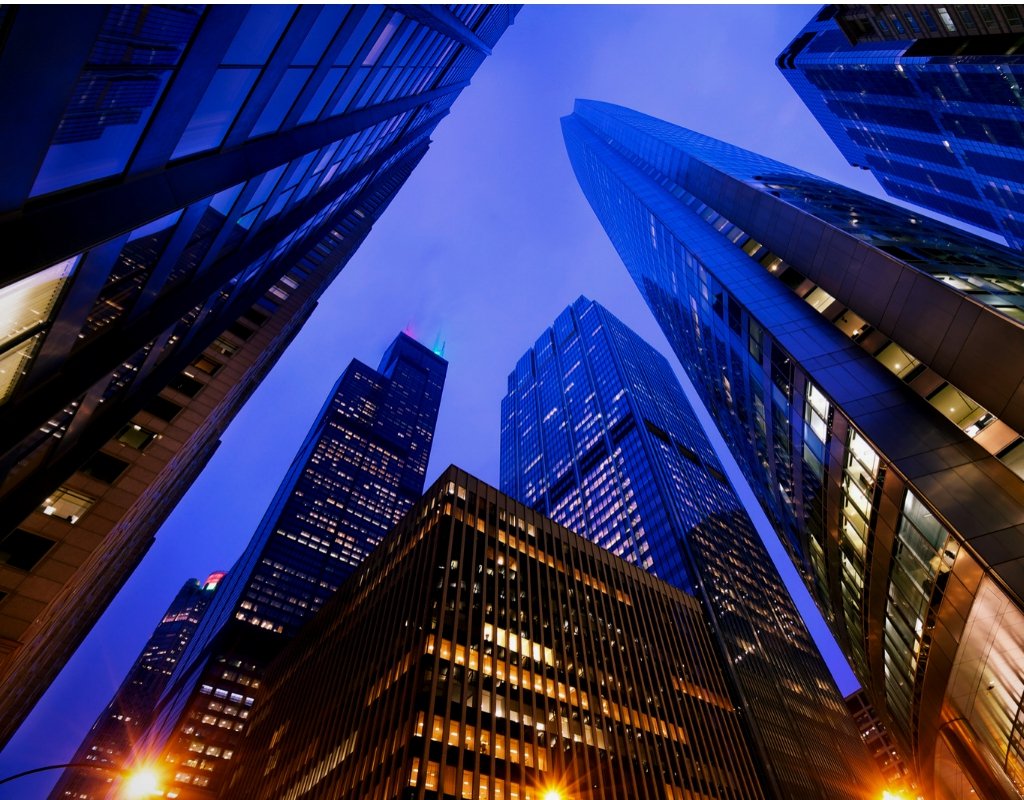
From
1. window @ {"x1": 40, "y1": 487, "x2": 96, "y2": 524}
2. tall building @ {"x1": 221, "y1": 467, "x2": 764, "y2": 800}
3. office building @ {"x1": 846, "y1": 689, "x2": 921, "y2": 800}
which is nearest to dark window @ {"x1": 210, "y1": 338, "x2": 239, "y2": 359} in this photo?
window @ {"x1": 40, "y1": 487, "x2": 96, "y2": 524}

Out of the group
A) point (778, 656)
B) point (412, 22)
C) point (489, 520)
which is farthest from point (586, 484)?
point (412, 22)

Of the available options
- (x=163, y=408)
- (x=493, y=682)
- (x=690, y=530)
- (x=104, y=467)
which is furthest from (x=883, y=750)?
(x=104, y=467)

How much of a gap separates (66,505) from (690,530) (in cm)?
10961

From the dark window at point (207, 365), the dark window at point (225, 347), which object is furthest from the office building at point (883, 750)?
the dark window at point (207, 365)

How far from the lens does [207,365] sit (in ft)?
121

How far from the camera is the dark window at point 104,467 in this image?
25.8 m

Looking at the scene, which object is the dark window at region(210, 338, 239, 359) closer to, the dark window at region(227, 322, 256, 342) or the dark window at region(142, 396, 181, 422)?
the dark window at region(227, 322, 256, 342)

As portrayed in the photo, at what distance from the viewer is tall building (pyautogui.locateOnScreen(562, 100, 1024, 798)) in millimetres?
19953

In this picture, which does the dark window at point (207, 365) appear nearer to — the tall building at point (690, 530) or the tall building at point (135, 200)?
the tall building at point (135, 200)

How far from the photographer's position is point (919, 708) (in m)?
30.0

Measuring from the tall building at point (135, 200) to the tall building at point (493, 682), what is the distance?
32620mm

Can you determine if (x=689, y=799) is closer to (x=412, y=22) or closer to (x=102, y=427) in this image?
(x=102, y=427)

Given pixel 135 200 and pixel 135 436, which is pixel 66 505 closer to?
pixel 135 436

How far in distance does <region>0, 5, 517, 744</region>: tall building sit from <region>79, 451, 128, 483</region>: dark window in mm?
89
